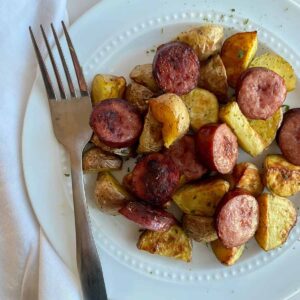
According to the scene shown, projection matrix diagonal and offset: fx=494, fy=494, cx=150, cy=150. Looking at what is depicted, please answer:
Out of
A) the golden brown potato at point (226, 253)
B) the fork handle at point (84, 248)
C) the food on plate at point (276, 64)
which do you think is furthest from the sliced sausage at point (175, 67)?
the golden brown potato at point (226, 253)

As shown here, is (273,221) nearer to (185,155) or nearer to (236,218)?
(236,218)

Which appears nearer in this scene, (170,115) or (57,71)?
(170,115)

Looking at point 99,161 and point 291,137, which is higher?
point 291,137

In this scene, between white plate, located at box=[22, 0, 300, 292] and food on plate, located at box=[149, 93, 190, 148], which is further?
white plate, located at box=[22, 0, 300, 292]

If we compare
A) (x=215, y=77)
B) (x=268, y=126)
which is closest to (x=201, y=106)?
(x=215, y=77)

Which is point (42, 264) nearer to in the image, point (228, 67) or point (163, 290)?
point (163, 290)

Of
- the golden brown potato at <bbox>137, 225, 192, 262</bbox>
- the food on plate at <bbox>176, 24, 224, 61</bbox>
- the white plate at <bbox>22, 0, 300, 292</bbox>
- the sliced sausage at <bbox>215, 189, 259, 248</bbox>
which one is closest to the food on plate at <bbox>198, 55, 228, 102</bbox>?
the food on plate at <bbox>176, 24, 224, 61</bbox>

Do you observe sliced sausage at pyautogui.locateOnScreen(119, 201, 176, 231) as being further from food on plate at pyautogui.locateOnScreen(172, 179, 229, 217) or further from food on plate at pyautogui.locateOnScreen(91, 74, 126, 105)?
food on plate at pyautogui.locateOnScreen(91, 74, 126, 105)
